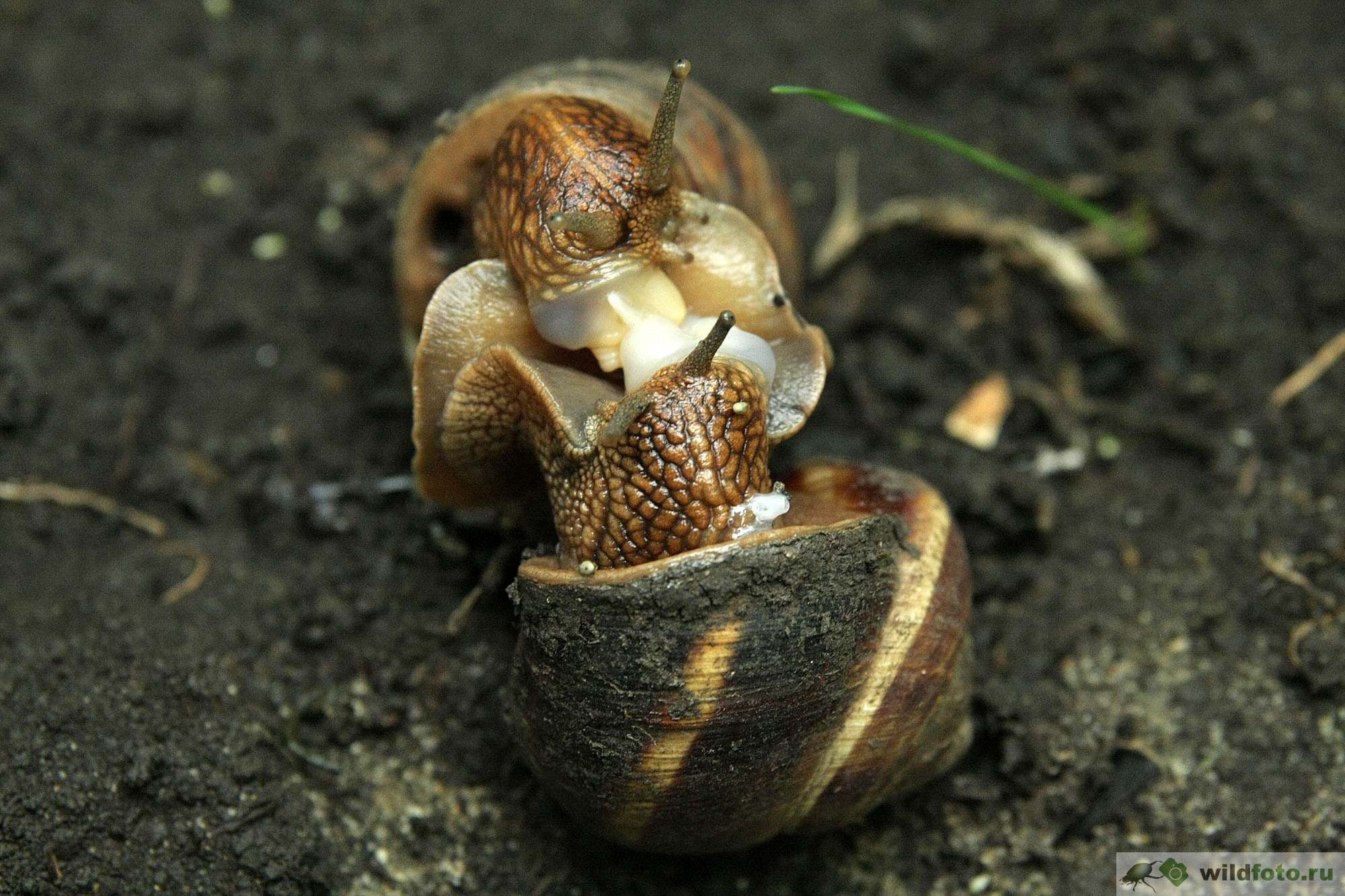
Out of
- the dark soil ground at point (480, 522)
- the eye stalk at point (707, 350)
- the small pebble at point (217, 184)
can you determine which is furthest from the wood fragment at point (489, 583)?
the small pebble at point (217, 184)

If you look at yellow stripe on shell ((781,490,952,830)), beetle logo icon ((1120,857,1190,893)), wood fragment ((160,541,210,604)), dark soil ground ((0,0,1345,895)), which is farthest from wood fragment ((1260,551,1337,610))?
wood fragment ((160,541,210,604))

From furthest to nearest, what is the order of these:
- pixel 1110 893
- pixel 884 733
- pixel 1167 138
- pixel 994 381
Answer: pixel 1167 138
pixel 994 381
pixel 1110 893
pixel 884 733

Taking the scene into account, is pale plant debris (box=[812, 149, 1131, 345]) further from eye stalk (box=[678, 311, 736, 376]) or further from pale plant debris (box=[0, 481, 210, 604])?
pale plant debris (box=[0, 481, 210, 604])

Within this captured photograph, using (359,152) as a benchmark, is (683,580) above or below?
below

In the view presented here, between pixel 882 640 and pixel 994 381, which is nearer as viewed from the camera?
pixel 882 640

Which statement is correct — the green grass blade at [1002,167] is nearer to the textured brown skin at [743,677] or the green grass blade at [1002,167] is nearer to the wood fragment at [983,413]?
the wood fragment at [983,413]

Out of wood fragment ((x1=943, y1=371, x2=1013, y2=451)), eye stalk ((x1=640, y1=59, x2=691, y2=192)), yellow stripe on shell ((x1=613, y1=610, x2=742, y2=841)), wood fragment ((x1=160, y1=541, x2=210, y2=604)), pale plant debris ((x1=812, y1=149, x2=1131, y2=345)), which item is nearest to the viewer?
yellow stripe on shell ((x1=613, y1=610, x2=742, y2=841))

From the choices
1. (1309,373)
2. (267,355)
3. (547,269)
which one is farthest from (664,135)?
(1309,373)

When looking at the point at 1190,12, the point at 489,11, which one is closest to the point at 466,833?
the point at 489,11

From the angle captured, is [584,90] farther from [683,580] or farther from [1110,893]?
[1110,893]
